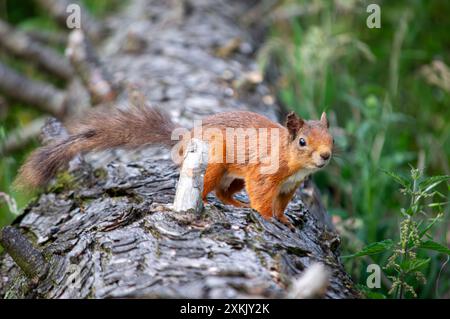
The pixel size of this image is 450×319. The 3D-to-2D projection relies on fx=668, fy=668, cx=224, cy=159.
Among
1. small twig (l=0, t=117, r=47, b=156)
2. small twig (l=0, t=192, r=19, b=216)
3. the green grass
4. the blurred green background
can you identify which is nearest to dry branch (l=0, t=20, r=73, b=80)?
the blurred green background

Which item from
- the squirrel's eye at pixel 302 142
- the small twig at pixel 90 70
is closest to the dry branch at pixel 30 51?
the small twig at pixel 90 70

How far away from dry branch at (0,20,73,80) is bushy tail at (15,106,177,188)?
2243 mm

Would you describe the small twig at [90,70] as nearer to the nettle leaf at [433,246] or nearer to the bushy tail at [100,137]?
the bushy tail at [100,137]

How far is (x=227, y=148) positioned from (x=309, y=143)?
316 mm

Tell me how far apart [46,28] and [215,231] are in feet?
12.7

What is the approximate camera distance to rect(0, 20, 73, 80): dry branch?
15.9 ft

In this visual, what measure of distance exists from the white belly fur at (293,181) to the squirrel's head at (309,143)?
4 centimetres

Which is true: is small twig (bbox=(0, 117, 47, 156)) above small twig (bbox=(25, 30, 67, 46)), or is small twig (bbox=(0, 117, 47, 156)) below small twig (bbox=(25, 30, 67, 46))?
below

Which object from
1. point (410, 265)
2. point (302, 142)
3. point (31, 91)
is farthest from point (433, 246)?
point (31, 91)

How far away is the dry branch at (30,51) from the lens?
15.9 feet

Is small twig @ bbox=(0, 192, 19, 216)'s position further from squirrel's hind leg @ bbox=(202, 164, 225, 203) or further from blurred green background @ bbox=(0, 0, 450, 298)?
squirrel's hind leg @ bbox=(202, 164, 225, 203)

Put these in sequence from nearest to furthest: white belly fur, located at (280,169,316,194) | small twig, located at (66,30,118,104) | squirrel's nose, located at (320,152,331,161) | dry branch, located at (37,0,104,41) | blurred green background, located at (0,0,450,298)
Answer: squirrel's nose, located at (320,152,331,161) < white belly fur, located at (280,169,316,194) < blurred green background, located at (0,0,450,298) < small twig, located at (66,30,118,104) < dry branch, located at (37,0,104,41)

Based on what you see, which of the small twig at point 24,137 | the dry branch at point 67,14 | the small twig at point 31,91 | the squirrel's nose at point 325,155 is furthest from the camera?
the dry branch at point 67,14
